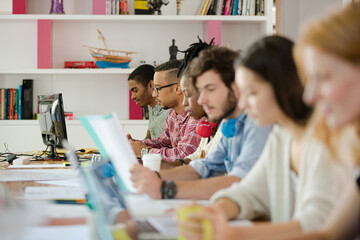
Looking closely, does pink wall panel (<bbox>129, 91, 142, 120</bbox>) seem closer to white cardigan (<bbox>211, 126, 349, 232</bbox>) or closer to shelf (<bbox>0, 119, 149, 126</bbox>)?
shelf (<bbox>0, 119, 149, 126</bbox>)

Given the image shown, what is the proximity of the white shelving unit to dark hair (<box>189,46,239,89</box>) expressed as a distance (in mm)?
2577

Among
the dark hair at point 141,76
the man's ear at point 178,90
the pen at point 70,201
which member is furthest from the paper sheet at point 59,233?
the dark hair at point 141,76

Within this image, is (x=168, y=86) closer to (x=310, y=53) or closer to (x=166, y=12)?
(x=166, y=12)

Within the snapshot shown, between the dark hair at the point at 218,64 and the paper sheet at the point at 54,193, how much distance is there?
60cm

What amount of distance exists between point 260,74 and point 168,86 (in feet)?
7.26

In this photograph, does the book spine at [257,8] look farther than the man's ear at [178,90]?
Yes

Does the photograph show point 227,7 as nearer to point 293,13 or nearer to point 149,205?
point 293,13

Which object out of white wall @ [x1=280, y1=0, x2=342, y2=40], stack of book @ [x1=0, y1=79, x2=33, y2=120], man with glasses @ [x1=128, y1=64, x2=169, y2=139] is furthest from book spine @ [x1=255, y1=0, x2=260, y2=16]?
stack of book @ [x1=0, y1=79, x2=33, y2=120]

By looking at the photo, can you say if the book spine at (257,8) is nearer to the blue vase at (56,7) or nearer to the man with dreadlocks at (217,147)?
the blue vase at (56,7)

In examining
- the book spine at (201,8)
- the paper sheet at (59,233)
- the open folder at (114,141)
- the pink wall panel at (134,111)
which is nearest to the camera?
the paper sheet at (59,233)

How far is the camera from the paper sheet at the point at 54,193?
1.65m

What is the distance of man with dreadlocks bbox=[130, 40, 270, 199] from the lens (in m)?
1.54

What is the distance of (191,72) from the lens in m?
1.91

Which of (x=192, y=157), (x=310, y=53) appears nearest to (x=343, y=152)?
(x=310, y=53)
